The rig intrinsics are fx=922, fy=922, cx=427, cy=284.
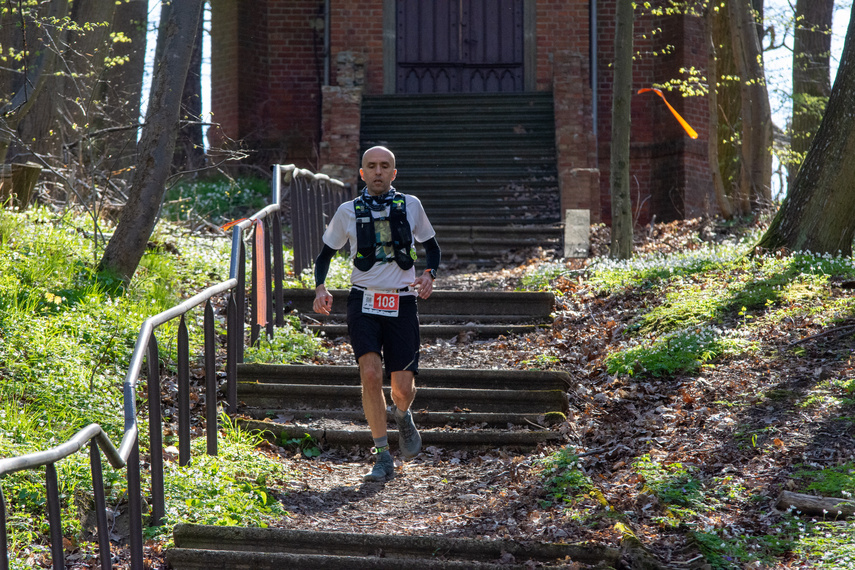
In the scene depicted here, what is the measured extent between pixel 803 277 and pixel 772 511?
12.3ft

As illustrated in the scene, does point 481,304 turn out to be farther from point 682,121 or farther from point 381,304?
point 682,121

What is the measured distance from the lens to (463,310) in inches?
340

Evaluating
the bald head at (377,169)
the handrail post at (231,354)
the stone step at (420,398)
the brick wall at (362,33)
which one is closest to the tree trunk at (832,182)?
the stone step at (420,398)

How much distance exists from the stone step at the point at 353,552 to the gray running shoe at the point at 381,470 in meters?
1.17

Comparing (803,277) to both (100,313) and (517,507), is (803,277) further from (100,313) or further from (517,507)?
(100,313)

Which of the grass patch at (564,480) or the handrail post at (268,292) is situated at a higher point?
the handrail post at (268,292)

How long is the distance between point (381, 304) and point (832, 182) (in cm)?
493

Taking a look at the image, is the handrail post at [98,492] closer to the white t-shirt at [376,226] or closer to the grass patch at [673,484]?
the white t-shirt at [376,226]

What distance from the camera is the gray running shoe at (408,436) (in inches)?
208

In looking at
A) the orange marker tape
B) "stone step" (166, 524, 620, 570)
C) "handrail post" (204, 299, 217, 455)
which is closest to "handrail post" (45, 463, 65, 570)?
"stone step" (166, 524, 620, 570)

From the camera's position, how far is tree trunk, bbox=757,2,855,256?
8.01 metres

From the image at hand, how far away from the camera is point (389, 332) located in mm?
5156

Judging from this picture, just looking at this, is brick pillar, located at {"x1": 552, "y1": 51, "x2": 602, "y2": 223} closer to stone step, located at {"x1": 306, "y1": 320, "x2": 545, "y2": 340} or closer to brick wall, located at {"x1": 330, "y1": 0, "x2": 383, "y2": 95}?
brick wall, located at {"x1": 330, "y1": 0, "x2": 383, "y2": 95}

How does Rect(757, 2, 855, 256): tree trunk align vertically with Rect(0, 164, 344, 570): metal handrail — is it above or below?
above
